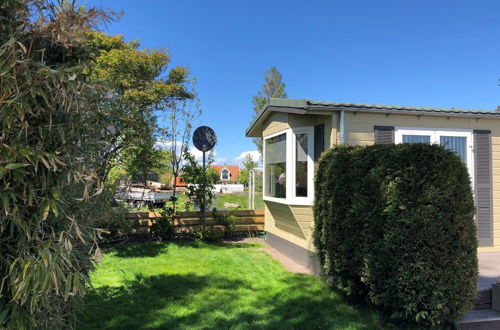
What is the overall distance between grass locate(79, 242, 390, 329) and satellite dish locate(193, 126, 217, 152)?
134 inches

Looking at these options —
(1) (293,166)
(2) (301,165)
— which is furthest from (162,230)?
(2) (301,165)

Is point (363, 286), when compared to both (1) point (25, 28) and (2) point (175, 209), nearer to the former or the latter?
(1) point (25, 28)

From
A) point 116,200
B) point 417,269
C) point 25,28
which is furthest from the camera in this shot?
point 417,269

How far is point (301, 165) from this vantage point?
5832 mm

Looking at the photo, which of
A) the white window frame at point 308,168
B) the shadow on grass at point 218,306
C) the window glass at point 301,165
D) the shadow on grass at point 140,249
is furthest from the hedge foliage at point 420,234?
the shadow on grass at point 140,249

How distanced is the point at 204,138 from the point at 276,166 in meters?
3.00

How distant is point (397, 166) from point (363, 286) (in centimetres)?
167

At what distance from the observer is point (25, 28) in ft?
5.30

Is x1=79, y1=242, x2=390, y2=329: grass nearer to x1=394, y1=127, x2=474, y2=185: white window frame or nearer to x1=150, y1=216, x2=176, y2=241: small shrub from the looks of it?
x1=150, y1=216, x2=176, y2=241: small shrub

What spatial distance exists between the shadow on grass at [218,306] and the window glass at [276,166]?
202cm

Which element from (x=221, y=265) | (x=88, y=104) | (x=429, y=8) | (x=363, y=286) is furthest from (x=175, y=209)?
(x=429, y=8)

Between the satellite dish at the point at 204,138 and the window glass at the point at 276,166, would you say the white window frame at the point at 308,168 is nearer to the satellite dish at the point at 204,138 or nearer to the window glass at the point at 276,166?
the window glass at the point at 276,166

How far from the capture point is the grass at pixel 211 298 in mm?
3521

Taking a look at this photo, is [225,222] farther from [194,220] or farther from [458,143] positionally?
[458,143]
